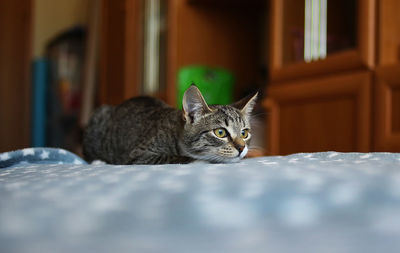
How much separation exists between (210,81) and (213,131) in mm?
1560

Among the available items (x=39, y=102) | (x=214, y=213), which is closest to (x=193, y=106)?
(x=214, y=213)

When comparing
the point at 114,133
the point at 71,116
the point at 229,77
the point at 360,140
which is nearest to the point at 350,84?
the point at 360,140

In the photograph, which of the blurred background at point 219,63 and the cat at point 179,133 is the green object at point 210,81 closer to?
the blurred background at point 219,63

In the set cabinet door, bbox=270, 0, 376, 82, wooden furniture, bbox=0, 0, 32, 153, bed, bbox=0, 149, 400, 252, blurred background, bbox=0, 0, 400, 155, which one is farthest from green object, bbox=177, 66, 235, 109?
wooden furniture, bbox=0, 0, 32, 153

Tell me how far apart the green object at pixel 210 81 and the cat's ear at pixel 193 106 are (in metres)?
1.42

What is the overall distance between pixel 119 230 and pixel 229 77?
2.59 meters

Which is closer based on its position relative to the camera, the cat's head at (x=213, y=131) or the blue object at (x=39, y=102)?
the cat's head at (x=213, y=131)

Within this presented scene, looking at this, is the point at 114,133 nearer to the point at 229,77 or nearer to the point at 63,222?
the point at 229,77

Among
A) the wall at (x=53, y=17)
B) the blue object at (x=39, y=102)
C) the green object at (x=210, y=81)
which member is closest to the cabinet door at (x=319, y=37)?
the green object at (x=210, y=81)

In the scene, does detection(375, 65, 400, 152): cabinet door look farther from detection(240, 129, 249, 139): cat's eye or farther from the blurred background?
detection(240, 129, 249, 139): cat's eye

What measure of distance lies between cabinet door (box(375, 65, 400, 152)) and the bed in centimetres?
121

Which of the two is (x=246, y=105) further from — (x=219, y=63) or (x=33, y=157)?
(x=219, y=63)

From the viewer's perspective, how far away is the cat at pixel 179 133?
1270 mm

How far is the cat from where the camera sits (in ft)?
4.17
